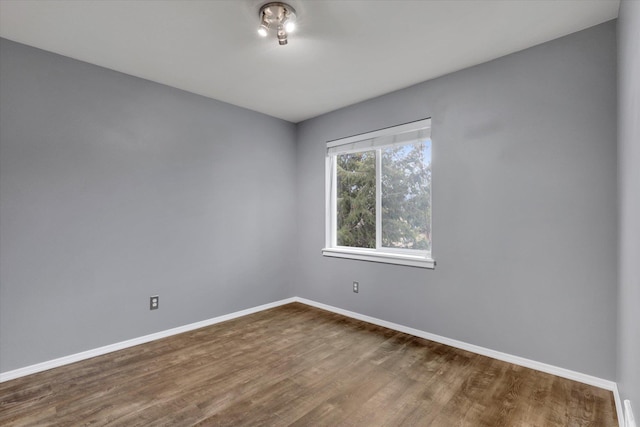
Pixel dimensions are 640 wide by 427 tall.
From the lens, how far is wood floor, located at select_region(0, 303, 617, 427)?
74.4 inches

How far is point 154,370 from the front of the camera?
2.47 m

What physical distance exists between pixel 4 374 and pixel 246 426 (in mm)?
1934

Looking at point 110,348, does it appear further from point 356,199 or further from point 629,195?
point 629,195

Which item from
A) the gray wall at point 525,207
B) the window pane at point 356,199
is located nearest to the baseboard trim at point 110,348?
the window pane at point 356,199

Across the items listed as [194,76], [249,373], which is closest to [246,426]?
[249,373]

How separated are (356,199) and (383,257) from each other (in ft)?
2.79

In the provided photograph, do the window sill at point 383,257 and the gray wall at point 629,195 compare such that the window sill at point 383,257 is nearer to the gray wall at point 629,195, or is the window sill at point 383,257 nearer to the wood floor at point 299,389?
the wood floor at point 299,389

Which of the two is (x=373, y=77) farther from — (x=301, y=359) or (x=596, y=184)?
(x=301, y=359)

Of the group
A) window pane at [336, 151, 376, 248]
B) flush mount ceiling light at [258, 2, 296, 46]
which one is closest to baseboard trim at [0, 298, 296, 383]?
window pane at [336, 151, 376, 248]

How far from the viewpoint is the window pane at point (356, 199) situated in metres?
3.75

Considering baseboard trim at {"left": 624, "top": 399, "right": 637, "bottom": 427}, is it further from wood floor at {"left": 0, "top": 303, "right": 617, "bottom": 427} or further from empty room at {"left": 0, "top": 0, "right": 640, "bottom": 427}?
wood floor at {"left": 0, "top": 303, "right": 617, "bottom": 427}

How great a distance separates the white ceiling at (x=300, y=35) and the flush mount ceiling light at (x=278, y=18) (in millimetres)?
50

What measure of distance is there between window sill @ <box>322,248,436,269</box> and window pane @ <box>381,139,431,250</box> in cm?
18

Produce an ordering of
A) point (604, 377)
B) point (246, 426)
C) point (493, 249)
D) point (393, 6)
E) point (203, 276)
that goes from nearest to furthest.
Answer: point (246, 426), point (393, 6), point (604, 377), point (493, 249), point (203, 276)
